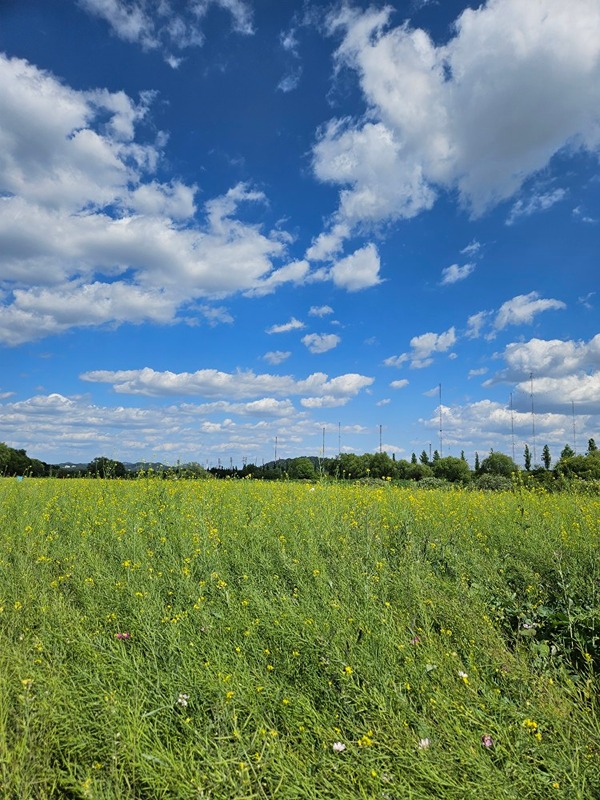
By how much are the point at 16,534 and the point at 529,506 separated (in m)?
7.82

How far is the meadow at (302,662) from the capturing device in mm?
2789

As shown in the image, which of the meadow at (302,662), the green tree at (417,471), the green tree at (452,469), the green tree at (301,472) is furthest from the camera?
the green tree at (417,471)

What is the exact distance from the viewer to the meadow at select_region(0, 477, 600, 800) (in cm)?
279

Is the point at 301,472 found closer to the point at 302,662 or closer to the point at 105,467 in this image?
the point at 105,467

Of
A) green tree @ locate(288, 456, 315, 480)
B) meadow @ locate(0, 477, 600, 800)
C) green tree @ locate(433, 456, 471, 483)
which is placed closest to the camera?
meadow @ locate(0, 477, 600, 800)

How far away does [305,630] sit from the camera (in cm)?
395

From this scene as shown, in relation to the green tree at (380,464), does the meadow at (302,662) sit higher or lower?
lower

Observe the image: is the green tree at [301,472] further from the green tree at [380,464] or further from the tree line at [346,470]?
the green tree at [380,464]

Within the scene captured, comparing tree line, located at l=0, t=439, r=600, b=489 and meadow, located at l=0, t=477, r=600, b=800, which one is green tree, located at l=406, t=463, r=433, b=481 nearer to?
tree line, located at l=0, t=439, r=600, b=489

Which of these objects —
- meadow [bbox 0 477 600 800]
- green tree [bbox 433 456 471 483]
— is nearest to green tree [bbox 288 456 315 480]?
meadow [bbox 0 477 600 800]

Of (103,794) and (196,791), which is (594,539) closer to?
(196,791)

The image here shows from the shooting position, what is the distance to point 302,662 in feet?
12.4

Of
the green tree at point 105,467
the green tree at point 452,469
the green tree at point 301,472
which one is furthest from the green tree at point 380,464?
the green tree at point 105,467

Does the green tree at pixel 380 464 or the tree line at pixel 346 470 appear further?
the green tree at pixel 380 464
